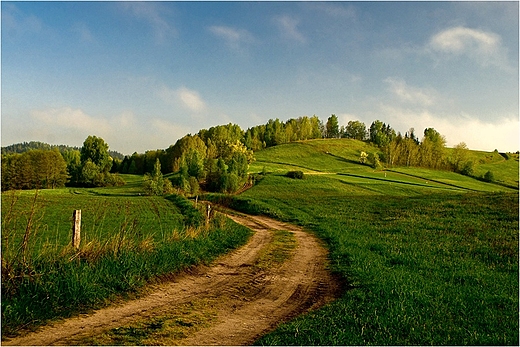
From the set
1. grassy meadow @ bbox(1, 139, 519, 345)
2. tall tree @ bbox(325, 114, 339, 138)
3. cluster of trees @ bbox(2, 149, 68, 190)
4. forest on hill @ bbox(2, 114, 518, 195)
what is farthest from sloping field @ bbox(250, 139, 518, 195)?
grassy meadow @ bbox(1, 139, 519, 345)

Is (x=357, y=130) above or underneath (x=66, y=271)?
above

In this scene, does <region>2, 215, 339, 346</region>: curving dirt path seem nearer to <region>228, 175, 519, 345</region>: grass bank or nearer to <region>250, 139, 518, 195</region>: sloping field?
<region>228, 175, 519, 345</region>: grass bank

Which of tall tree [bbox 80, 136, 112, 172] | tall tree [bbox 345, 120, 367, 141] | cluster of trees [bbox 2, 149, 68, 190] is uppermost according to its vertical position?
tall tree [bbox 345, 120, 367, 141]

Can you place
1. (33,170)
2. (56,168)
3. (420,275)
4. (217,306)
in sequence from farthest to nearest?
(56,168) < (33,170) < (420,275) < (217,306)

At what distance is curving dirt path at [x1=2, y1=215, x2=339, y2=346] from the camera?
21.4 feet

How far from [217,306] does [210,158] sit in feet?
267

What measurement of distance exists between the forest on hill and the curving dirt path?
130ft

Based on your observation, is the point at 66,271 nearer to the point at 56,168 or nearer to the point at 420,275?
the point at 420,275

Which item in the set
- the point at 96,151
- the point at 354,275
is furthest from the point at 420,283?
the point at 96,151

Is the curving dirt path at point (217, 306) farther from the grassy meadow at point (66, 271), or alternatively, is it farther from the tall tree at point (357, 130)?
the tall tree at point (357, 130)

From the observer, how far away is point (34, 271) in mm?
7703

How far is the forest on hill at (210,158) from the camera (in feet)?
263

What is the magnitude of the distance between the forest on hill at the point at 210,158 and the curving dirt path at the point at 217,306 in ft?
130

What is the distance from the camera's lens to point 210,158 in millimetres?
88750
